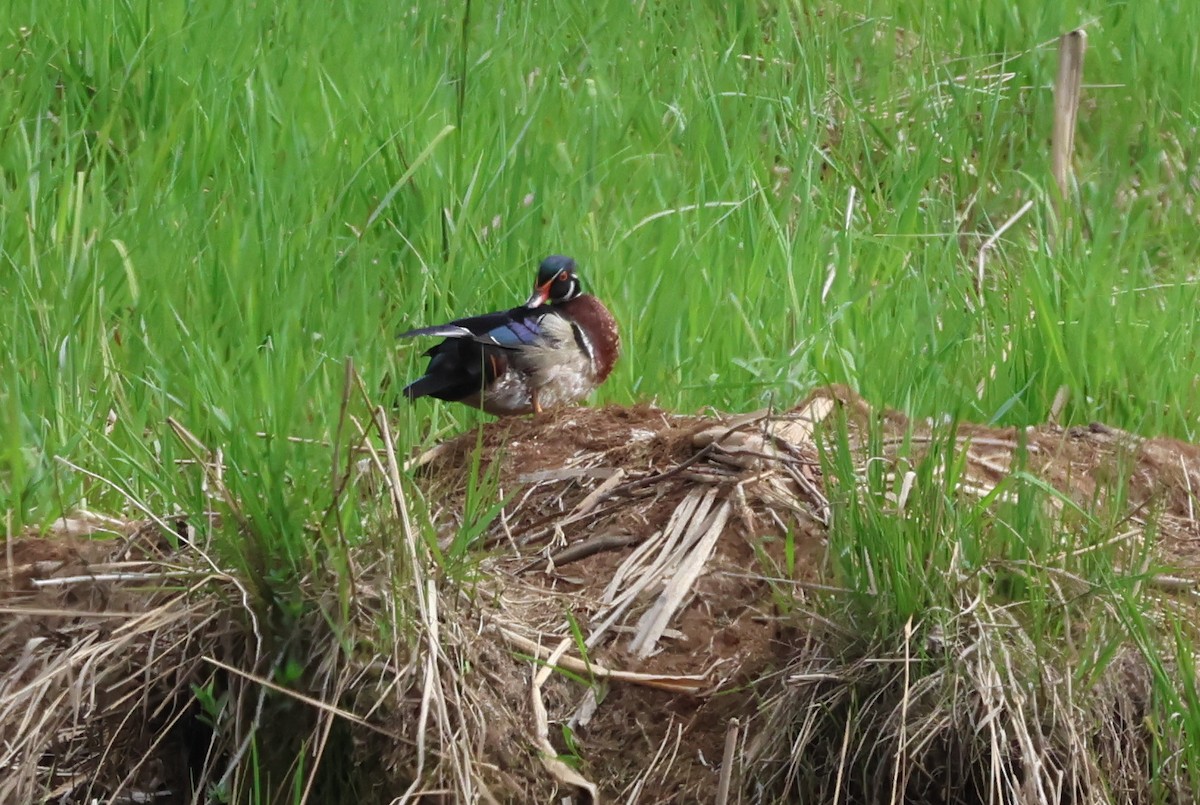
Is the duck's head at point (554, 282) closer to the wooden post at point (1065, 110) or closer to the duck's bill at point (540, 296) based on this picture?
the duck's bill at point (540, 296)

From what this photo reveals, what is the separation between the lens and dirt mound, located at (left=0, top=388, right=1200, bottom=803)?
2666 millimetres

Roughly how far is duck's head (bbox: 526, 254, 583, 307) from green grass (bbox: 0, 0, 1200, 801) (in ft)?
0.81

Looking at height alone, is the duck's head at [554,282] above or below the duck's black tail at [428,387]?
above

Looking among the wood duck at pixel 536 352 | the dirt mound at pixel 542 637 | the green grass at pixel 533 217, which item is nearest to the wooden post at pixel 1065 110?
the green grass at pixel 533 217

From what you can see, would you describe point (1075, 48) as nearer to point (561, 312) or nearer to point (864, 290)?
point (864, 290)

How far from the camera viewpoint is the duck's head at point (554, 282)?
4.14 m

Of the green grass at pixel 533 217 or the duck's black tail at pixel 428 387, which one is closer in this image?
the green grass at pixel 533 217

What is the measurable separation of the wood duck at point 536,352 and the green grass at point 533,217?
0.16 m

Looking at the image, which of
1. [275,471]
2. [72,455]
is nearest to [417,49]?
[72,455]

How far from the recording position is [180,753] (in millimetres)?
2787

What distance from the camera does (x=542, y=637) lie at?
2889 millimetres

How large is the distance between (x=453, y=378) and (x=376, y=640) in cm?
128

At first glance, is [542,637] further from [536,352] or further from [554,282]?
[554,282]

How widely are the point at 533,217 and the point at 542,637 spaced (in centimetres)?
191
